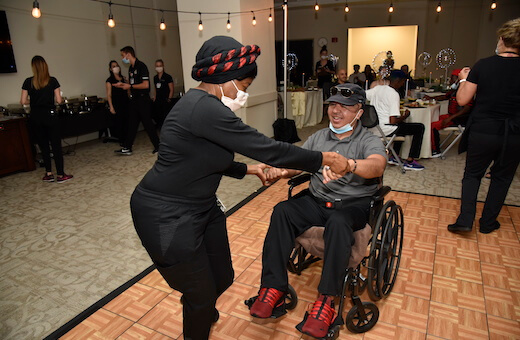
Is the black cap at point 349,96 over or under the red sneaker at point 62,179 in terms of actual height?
over

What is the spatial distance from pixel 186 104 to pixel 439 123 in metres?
5.21

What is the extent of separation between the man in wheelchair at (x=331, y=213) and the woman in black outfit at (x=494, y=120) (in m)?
1.20

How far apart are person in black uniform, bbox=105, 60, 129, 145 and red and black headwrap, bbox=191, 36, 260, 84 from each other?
236 inches

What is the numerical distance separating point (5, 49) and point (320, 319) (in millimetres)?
6630

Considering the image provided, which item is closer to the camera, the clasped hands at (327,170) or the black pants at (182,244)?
the black pants at (182,244)

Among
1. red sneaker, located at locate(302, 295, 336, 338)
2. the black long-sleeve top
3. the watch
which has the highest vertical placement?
the watch

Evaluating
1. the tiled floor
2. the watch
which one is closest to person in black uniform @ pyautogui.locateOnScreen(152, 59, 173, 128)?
the tiled floor

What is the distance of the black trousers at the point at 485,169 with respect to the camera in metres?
2.90

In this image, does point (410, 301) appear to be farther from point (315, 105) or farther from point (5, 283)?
point (315, 105)

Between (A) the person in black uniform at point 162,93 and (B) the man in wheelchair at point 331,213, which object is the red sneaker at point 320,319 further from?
(A) the person in black uniform at point 162,93

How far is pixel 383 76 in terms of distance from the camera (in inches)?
216

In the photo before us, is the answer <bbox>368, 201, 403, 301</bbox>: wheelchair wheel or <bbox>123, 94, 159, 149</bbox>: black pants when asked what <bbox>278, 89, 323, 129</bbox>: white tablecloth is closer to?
<bbox>123, 94, 159, 149</bbox>: black pants

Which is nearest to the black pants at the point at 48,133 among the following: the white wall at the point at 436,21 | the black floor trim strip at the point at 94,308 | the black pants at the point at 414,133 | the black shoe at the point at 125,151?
the black shoe at the point at 125,151

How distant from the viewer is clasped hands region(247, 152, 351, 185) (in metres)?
1.74
